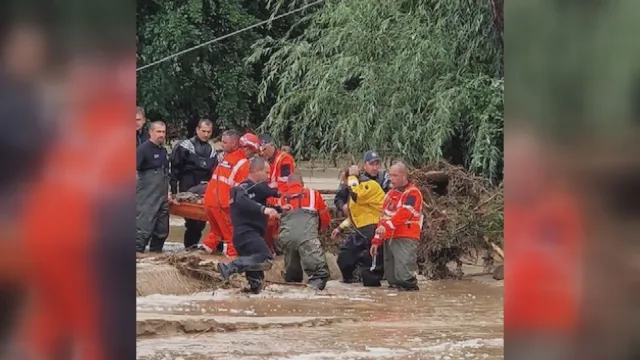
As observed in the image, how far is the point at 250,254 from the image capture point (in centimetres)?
967

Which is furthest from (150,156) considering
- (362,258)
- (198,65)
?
(198,65)

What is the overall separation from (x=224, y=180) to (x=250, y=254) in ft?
5.37

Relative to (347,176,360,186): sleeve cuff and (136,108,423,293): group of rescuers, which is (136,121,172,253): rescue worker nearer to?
(136,108,423,293): group of rescuers

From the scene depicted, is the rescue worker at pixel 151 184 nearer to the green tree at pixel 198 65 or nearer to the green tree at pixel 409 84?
the green tree at pixel 409 84

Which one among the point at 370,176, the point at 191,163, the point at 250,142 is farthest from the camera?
the point at 191,163

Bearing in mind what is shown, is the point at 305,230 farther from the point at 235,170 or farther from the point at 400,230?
the point at 235,170
